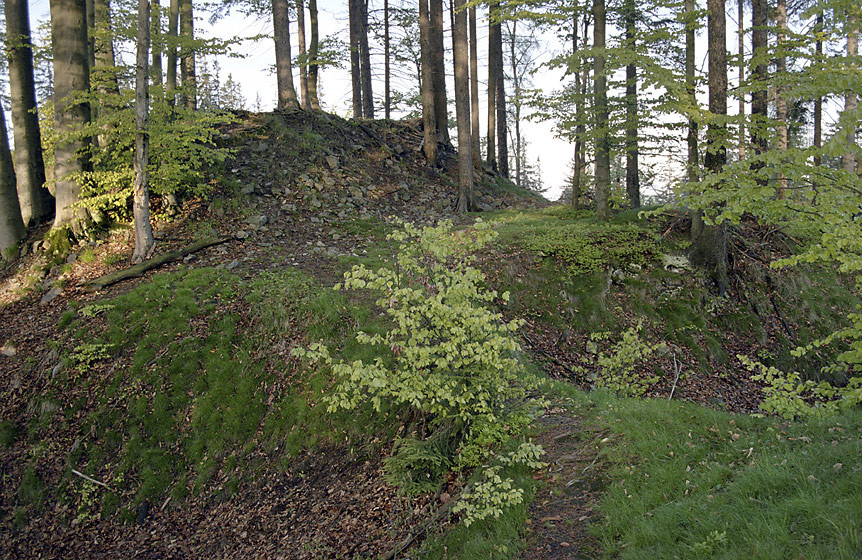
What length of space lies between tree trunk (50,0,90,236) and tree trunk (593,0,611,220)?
10404 millimetres

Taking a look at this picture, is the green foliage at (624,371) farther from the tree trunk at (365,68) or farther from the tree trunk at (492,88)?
the tree trunk at (365,68)

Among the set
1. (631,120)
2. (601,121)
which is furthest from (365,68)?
(631,120)

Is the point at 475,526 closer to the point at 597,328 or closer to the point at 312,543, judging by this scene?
the point at 312,543

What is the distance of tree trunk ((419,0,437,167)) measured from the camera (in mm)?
15633

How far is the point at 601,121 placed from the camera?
1091 centimetres

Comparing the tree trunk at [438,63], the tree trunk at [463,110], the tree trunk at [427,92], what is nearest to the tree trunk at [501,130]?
the tree trunk at [438,63]

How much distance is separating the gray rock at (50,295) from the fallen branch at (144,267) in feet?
1.43

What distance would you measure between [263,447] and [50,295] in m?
5.31

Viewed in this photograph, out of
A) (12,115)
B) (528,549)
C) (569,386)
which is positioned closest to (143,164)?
(12,115)

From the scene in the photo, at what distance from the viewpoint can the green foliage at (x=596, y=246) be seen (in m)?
10.2

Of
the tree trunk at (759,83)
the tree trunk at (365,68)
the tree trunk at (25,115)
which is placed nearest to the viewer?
the tree trunk at (759,83)

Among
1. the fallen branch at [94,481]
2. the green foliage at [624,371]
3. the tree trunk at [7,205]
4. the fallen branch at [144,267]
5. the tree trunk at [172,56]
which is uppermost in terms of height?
the tree trunk at [172,56]

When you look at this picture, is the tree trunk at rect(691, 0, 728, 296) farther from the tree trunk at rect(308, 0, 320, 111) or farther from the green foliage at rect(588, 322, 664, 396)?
the tree trunk at rect(308, 0, 320, 111)

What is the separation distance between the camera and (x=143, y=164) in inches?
375
